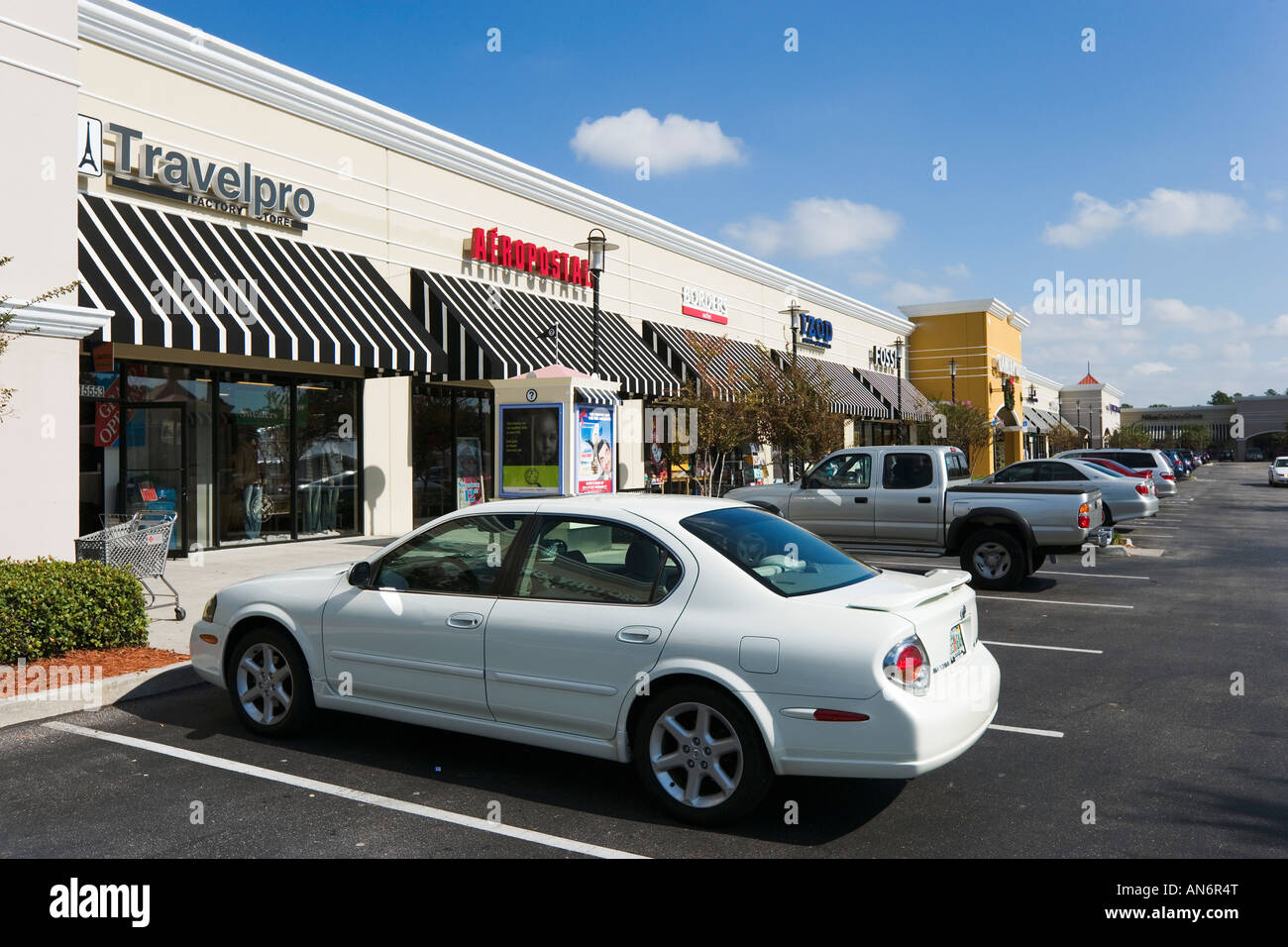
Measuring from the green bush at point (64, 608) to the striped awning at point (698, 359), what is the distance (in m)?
17.3

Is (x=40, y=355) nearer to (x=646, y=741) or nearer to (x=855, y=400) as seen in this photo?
(x=646, y=741)

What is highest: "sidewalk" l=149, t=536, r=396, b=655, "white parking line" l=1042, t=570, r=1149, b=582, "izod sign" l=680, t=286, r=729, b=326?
"izod sign" l=680, t=286, r=729, b=326

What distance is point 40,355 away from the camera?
8.73 meters

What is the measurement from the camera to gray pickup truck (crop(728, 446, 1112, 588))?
470 inches

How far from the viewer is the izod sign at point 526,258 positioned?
19266 millimetres

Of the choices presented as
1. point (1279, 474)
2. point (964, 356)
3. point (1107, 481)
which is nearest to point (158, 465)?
point (1107, 481)

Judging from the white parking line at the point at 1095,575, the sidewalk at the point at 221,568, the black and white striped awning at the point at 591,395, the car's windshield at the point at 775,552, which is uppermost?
the black and white striped awning at the point at 591,395

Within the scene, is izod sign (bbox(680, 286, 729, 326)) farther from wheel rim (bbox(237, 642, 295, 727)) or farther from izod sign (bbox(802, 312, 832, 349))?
wheel rim (bbox(237, 642, 295, 727))

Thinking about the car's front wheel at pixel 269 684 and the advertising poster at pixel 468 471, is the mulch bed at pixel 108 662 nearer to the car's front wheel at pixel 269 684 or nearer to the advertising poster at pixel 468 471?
the car's front wheel at pixel 269 684

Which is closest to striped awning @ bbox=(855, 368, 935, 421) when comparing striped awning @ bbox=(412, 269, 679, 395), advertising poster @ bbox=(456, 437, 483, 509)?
striped awning @ bbox=(412, 269, 679, 395)

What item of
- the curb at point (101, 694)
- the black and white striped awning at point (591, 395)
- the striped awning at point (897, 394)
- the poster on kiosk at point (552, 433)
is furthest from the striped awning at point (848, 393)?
the curb at point (101, 694)

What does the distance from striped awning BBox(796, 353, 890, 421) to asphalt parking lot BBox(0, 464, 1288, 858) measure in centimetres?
2478
